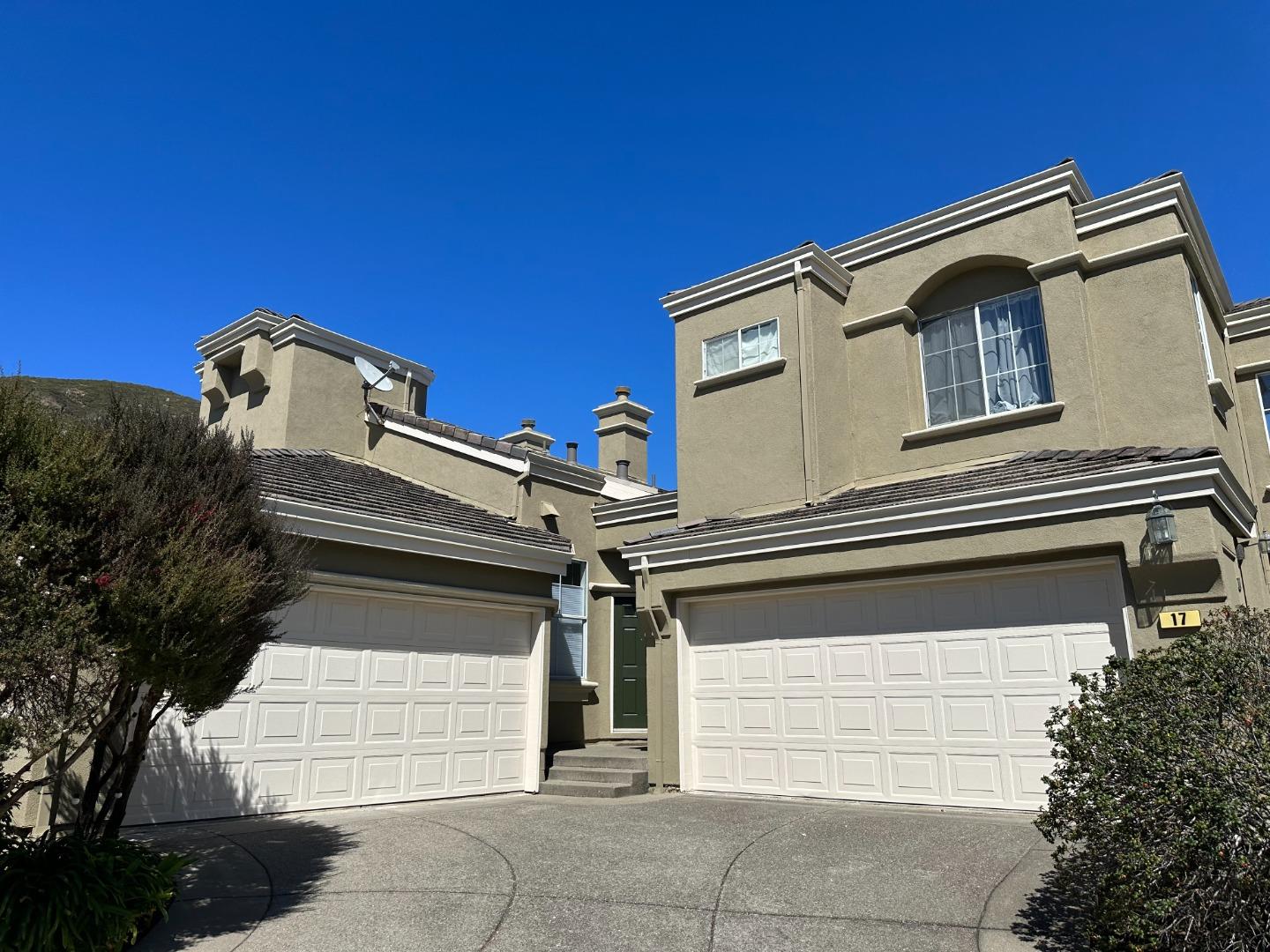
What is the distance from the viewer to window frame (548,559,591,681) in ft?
42.3

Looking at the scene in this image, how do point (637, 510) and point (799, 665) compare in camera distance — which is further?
point (637, 510)

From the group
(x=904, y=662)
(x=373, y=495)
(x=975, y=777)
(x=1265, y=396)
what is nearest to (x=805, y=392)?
(x=904, y=662)

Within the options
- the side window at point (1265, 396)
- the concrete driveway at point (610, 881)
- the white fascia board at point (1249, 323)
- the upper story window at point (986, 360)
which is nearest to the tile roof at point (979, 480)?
the upper story window at point (986, 360)

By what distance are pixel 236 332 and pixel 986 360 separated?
40.3ft

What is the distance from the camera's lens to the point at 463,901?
618 cm

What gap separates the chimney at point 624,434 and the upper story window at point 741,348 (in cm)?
635

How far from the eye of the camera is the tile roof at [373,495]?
1035cm

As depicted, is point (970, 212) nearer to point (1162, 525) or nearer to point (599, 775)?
point (1162, 525)

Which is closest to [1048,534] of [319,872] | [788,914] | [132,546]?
[788,914]

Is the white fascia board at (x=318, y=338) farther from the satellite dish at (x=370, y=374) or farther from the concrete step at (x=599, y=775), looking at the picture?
the concrete step at (x=599, y=775)

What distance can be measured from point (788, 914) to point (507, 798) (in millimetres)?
5451

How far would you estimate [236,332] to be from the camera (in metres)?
15.9

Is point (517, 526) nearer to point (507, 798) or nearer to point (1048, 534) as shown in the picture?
point (507, 798)

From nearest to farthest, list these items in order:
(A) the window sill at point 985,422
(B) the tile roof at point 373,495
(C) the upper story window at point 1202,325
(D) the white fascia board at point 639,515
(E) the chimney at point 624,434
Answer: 1. (C) the upper story window at point 1202,325
2. (A) the window sill at point 985,422
3. (B) the tile roof at point 373,495
4. (D) the white fascia board at point 639,515
5. (E) the chimney at point 624,434
